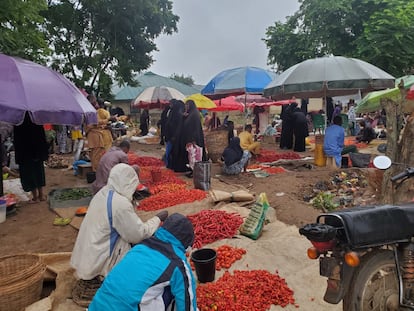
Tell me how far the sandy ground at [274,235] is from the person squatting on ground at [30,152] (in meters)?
0.49

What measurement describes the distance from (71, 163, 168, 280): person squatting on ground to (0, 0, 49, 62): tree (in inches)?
151

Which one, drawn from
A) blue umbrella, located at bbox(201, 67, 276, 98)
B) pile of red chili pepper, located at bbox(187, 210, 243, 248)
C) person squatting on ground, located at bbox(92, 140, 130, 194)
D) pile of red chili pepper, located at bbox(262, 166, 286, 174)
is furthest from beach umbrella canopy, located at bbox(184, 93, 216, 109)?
pile of red chili pepper, located at bbox(187, 210, 243, 248)

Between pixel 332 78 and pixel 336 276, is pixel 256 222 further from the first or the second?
pixel 332 78

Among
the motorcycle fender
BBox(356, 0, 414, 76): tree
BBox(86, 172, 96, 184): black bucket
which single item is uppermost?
BBox(356, 0, 414, 76): tree

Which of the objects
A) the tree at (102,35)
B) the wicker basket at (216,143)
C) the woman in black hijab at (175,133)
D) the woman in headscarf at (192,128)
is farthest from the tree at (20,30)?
the tree at (102,35)

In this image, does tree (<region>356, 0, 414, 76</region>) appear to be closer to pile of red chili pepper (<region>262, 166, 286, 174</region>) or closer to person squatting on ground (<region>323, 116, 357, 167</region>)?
person squatting on ground (<region>323, 116, 357, 167</region>)

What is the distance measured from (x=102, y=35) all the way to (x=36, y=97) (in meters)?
13.0

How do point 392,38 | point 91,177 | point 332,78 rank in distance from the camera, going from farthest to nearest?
point 392,38
point 91,177
point 332,78

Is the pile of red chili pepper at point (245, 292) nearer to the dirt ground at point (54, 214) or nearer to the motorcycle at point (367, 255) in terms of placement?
the motorcycle at point (367, 255)

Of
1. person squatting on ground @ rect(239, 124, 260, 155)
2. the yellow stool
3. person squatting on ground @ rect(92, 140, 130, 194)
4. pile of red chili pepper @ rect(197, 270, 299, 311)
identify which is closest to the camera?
pile of red chili pepper @ rect(197, 270, 299, 311)

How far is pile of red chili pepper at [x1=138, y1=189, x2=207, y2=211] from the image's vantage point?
5.97 m

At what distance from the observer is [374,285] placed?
248 centimetres

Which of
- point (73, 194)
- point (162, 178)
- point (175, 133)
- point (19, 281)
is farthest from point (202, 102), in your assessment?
point (19, 281)

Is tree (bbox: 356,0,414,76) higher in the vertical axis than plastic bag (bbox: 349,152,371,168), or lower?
higher
